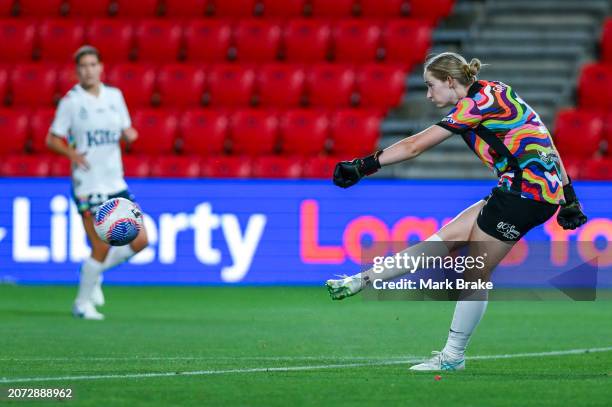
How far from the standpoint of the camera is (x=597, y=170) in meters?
14.6

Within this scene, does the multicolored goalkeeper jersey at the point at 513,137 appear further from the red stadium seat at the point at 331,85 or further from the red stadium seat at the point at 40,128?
the red stadium seat at the point at 40,128

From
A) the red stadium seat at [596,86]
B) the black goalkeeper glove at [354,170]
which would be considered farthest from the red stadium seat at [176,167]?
the black goalkeeper glove at [354,170]

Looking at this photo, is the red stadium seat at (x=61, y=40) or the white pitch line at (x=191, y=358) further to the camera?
the red stadium seat at (x=61, y=40)

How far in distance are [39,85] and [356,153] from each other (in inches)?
156

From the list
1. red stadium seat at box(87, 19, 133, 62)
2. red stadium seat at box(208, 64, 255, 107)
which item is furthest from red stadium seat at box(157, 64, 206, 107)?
red stadium seat at box(87, 19, 133, 62)

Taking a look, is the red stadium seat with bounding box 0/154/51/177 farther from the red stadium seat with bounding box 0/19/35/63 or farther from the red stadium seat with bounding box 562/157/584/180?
the red stadium seat with bounding box 562/157/584/180

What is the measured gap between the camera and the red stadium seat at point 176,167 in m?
14.6

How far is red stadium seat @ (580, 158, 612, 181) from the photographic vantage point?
47.7ft

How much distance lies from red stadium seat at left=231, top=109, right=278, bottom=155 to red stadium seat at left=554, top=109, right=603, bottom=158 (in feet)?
10.8

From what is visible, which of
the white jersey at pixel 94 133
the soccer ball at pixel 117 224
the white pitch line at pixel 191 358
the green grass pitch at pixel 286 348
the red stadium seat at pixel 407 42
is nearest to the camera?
the green grass pitch at pixel 286 348

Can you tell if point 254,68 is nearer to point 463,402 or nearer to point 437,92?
point 437,92

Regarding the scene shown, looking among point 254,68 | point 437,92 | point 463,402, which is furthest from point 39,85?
point 463,402

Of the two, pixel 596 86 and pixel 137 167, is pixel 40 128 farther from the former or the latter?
pixel 596 86

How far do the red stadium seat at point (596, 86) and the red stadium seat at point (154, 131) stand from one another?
4.97 m
